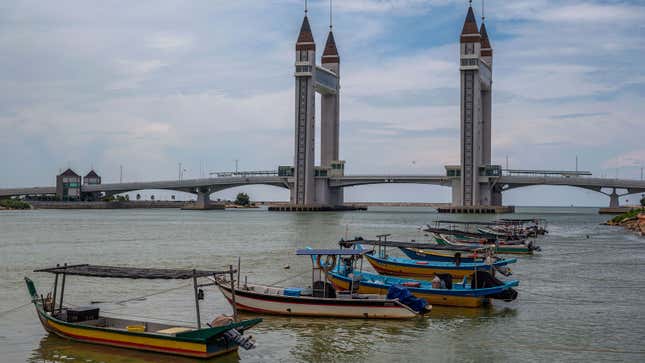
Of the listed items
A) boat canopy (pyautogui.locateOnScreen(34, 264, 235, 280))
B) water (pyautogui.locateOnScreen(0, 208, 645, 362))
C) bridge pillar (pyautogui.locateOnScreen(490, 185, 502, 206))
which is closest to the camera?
boat canopy (pyautogui.locateOnScreen(34, 264, 235, 280))

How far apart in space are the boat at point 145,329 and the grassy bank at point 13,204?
14541 centimetres

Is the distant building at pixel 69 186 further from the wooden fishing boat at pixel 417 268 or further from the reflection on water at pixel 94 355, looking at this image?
the reflection on water at pixel 94 355

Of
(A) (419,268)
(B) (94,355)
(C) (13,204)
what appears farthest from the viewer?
(C) (13,204)

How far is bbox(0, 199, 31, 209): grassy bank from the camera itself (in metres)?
155

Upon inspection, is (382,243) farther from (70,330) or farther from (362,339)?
(70,330)

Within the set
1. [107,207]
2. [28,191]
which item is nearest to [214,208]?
[107,207]

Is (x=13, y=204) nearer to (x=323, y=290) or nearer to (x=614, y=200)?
(x=614, y=200)

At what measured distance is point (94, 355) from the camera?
17594mm

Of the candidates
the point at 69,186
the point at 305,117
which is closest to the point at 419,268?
the point at 305,117

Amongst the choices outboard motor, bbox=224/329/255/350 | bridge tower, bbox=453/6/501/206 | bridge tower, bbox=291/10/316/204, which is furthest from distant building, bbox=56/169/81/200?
outboard motor, bbox=224/329/255/350

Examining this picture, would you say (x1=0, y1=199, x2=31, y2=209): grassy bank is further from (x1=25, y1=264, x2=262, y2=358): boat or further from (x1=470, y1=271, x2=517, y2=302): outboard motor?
(x1=25, y1=264, x2=262, y2=358): boat

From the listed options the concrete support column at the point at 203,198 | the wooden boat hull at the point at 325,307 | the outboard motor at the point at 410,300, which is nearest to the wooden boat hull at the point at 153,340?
the wooden boat hull at the point at 325,307

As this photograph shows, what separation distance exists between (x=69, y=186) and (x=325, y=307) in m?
149

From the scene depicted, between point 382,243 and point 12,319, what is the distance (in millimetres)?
12633
